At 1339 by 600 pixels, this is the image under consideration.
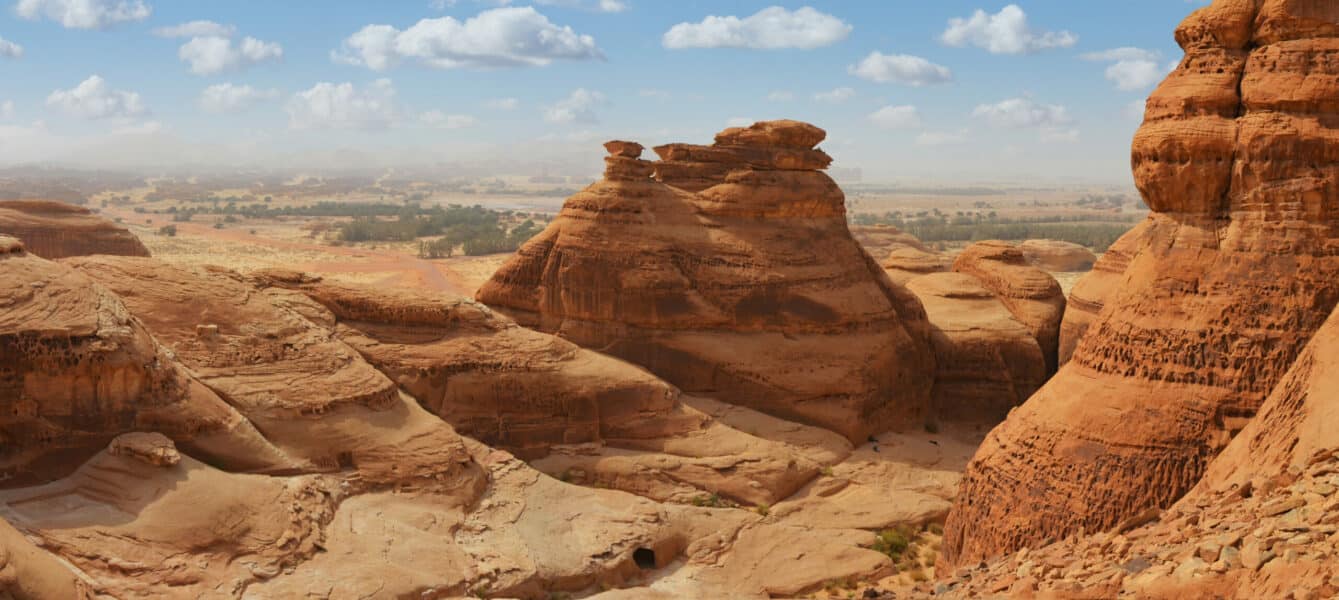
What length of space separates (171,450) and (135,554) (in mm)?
1673

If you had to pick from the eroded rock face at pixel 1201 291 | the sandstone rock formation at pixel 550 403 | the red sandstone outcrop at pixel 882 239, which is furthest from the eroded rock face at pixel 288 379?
the red sandstone outcrop at pixel 882 239

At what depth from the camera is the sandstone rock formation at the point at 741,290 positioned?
67.6 feet

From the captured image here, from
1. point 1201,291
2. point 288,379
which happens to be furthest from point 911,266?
point 288,379

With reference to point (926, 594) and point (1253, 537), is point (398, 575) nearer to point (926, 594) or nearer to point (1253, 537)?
point (926, 594)

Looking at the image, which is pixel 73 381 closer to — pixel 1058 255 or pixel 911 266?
pixel 911 266

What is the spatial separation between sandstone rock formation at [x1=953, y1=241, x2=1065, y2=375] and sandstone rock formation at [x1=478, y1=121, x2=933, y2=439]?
3213 mm

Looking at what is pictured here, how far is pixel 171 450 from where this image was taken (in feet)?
41.0

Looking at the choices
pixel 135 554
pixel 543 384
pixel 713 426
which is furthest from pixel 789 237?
pixel 135 554

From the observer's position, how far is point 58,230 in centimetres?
2872

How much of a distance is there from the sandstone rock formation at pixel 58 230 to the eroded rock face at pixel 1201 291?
26.4 metres

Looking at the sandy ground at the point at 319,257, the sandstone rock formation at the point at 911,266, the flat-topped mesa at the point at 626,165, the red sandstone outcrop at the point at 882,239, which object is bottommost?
the sandy ground at the point at 319,257

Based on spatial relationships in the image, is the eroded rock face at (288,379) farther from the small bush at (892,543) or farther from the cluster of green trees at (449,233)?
the cluster of green trees at (449,233)

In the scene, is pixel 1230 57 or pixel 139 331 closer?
pixel 1230 57

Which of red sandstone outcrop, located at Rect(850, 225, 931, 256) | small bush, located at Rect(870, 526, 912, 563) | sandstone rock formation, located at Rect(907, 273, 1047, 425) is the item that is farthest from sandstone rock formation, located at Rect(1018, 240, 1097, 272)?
small bush, located at Rect(870, 526, 912, 563)
